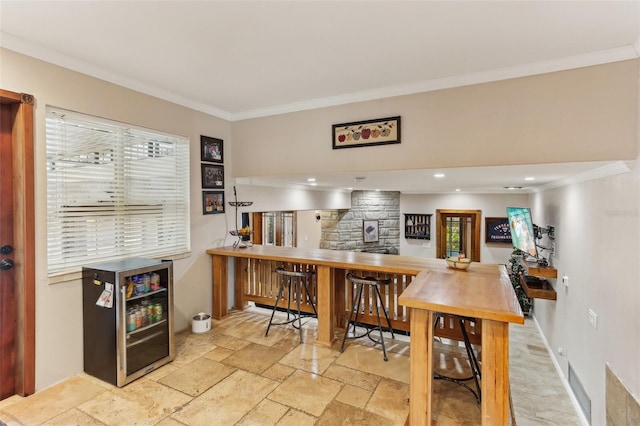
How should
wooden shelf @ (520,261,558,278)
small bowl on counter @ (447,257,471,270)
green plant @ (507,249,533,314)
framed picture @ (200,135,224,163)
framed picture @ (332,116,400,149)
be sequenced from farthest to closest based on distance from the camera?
1. green plant @ (507,249,533,314)
2. wooden shelf @ (520,261,558,278)
3. framed picture @ (200,135,224,163)
4. framed picture @ (332,116,400,149)
5. small bowl on counter @ (447,257,471,270)

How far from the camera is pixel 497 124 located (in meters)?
2.58

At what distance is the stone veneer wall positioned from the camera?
6.92 metres

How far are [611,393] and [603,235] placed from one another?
127 cm

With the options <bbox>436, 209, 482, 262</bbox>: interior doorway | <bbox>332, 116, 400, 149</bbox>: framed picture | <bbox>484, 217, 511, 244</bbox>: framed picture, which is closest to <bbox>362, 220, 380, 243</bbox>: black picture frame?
<bbox>436, 209, 482, 262</bbox>: interior doorway

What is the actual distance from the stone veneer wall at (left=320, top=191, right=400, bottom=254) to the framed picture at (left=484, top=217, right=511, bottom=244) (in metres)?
2.03

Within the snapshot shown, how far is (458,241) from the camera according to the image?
7.58 metres

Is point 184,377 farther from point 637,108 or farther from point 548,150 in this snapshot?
point 637,108

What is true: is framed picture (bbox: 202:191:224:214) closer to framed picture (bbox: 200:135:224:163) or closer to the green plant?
framed picture (bbox: 200:135:224:163)

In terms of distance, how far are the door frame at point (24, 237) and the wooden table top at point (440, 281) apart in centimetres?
168

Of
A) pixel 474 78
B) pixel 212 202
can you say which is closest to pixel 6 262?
pixel 212 202

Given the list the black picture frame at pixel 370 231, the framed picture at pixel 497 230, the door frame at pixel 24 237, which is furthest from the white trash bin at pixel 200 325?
the framed picture at pixel 497 230

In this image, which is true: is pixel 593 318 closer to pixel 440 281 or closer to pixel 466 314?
pixel 440 281

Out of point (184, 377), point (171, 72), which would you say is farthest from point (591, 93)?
point (184, 377)

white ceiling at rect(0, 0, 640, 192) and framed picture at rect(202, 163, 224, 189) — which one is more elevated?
white ceiling at rect(0, 0, 640, 192)
